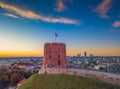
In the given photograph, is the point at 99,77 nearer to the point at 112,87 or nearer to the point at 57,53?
the point at 112,87

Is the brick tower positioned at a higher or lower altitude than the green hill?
higher

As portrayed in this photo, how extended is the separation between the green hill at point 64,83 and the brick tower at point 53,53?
4434mm

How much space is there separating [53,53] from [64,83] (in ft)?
30.8

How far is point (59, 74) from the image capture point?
95.2 feet

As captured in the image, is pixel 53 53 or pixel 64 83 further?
pixel 53 53

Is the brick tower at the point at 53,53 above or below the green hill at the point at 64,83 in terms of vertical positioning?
above

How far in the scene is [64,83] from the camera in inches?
1025

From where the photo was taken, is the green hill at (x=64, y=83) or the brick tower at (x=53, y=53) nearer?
the green hill at (x=64, y=83)

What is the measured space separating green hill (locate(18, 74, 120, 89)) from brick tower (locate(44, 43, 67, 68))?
4.43 meters

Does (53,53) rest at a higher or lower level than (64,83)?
higher

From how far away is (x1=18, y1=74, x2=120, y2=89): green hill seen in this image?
948 inches

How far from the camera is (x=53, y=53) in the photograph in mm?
34625

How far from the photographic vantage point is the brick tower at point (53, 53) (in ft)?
113

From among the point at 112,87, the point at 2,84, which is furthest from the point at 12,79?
the point at 112,87
